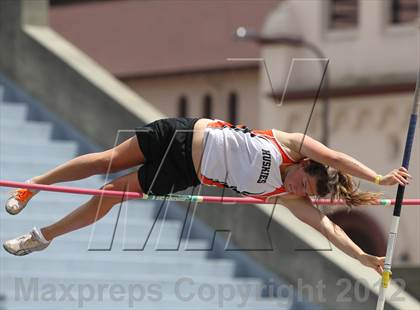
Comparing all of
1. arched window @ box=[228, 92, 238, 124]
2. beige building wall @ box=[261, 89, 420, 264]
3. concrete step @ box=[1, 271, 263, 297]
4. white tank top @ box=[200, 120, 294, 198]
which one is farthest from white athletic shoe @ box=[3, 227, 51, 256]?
arched window @ box=[228, 92, 238, 124]

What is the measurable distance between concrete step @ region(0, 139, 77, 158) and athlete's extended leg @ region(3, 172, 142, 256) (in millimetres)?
3356

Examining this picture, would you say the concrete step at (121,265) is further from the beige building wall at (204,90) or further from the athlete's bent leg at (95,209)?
the beige building wall at (204,90)

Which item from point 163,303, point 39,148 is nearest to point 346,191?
point 163,303

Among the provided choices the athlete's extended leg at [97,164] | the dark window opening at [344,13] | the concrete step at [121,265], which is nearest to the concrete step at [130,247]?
the concrete step at [121,265]

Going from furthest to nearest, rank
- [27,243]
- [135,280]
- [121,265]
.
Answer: [121,265], [135,280], [27,243]

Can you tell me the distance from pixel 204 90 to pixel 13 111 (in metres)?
22.1

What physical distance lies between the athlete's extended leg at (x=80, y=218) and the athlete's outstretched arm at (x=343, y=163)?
1.23 m

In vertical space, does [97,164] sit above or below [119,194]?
above

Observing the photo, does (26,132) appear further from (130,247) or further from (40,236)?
(40,236)

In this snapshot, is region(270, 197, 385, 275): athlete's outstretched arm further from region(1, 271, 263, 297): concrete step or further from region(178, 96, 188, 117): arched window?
region(178, 96, 188, 117): arched window

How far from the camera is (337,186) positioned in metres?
9.74

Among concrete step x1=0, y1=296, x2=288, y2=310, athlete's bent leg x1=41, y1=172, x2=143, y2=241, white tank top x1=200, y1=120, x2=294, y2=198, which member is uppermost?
white tank top x1=200, y1=120, x2=294, y2=198

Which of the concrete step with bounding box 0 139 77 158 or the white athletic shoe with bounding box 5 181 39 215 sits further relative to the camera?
the concrete step with bounding box 0 139 77 158

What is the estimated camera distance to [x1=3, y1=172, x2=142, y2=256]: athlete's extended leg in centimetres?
997
